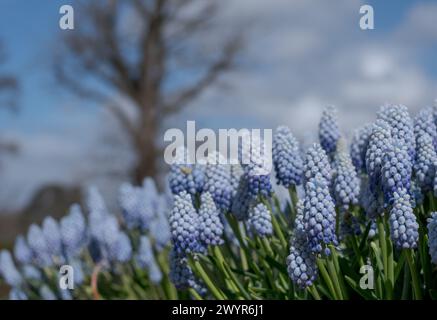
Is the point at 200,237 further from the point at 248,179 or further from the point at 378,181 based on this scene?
the point at 378,181

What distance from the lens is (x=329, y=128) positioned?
6.46ft

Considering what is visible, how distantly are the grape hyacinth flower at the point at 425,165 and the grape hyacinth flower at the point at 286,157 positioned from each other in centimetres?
34

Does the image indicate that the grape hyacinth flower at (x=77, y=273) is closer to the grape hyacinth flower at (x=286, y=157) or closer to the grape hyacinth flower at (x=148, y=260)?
the grape hyacinth flower at (x=148, y=260)

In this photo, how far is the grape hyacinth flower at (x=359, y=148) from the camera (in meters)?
1.84

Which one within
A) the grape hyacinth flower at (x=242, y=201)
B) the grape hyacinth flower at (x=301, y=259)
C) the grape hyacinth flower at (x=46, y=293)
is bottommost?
the grape hyacinth flower at (x=46, y=293)

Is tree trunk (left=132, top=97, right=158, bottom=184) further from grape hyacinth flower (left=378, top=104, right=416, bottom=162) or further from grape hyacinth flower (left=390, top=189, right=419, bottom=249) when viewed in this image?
grape hyacinth flower (left=390, top=189, right=419, bottom=249)

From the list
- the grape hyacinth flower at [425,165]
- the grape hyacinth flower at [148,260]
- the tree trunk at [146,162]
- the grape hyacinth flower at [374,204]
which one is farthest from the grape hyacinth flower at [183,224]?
the tree trunk at [146,162]

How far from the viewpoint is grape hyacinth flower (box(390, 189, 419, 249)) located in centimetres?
128

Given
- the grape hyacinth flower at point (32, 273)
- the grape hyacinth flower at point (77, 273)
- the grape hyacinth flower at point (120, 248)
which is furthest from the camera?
the grape hyacinth flower at point (32, 273)

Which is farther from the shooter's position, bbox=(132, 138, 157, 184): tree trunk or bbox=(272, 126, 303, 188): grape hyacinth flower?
bbox=(132, 138, 157, 184): tree trunk

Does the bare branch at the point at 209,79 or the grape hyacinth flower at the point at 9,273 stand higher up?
the bare branch at the point at 209,79

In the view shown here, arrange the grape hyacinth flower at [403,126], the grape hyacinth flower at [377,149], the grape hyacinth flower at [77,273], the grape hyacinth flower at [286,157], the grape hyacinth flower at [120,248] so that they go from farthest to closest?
the grape hyacinth flower at [77,273]
the grape hyacinth flower at [120,248]
the grape hyacinth flower at [286,157]
the grape hyacinth flower at [403,126]
the grape hyacinth flower at [377,149]

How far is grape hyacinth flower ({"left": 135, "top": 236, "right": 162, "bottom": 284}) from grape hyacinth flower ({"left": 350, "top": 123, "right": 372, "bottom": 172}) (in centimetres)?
102

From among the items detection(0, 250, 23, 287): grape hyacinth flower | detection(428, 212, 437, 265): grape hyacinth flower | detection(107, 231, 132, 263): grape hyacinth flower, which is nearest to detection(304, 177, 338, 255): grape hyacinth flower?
detection(428, 212, 437, 265): grape hyacinth flower
